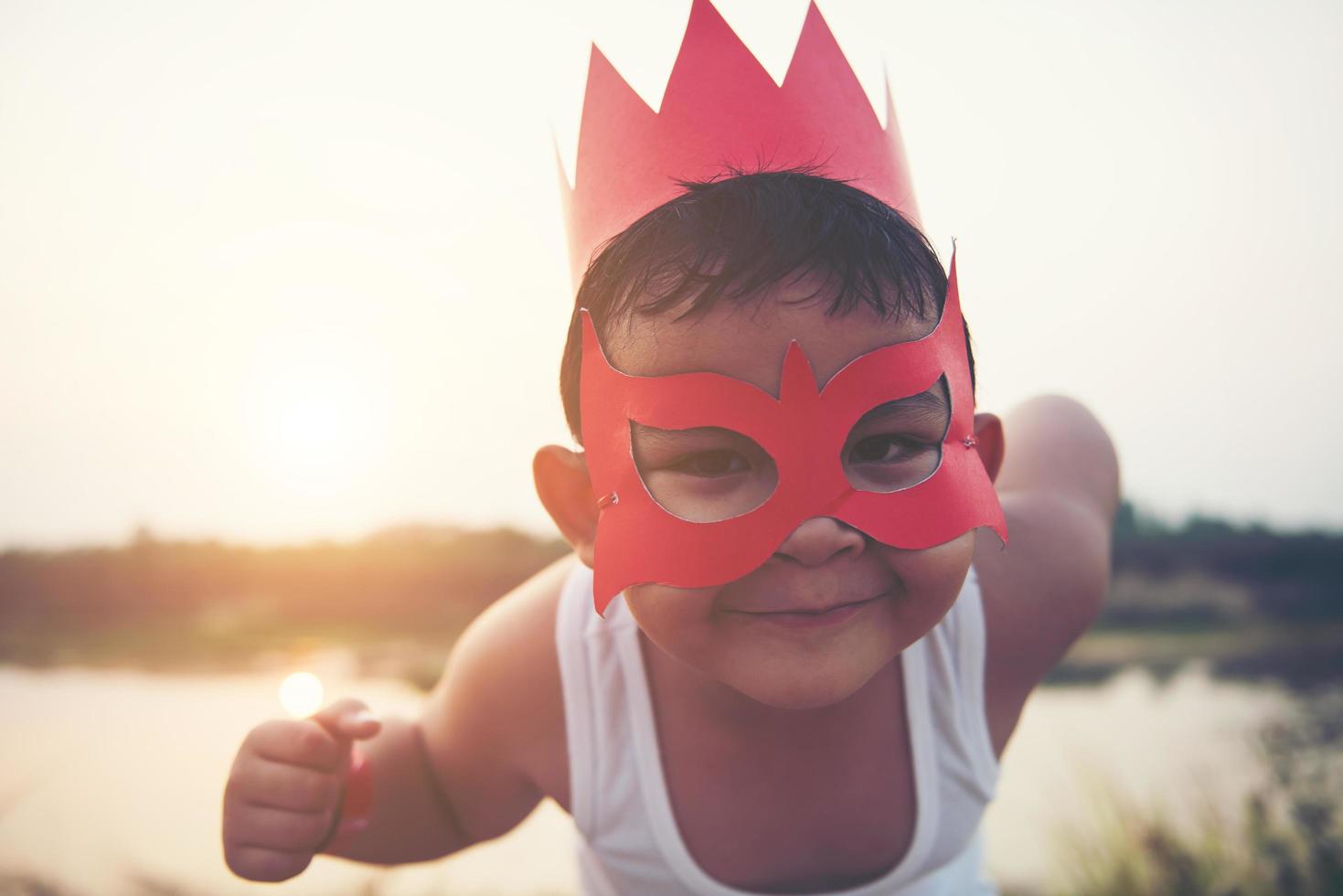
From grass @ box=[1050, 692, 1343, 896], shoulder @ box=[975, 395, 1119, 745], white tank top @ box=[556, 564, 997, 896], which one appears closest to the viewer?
white tank top @ box=[556, 564, 997, 896]

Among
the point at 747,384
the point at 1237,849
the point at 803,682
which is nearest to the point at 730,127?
A: the point at 747,384

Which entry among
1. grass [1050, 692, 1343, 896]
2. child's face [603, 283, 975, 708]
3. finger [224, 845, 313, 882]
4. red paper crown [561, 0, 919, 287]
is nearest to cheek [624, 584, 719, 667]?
child's face [603, 283, 975, 708]

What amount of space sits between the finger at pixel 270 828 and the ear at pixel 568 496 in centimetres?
52

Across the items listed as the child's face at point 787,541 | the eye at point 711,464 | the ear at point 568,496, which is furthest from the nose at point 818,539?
the ear at point 568,496

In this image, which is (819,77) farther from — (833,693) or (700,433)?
(833,693)

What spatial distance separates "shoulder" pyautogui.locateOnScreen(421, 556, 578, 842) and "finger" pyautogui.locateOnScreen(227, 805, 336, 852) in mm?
317

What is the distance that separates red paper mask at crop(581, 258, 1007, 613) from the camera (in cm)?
93

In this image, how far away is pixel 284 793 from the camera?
1175mm

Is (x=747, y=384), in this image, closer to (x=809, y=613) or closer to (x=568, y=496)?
(x=809, y=613)

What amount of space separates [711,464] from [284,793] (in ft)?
2.43

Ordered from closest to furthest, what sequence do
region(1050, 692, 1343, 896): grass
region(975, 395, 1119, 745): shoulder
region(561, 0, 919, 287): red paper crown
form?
1. region(561, 0, 919, 287): red paper crown
2. region(975, 395, 1119, 745): shoulder
3. region(1050, 692, 1343, 896): grass

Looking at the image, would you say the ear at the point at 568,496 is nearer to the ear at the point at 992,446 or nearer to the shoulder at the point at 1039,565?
the ear at the point at 992,446

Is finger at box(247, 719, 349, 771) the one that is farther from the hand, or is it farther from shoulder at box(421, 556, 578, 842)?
shoulder at box(421, 556, 578, 842)

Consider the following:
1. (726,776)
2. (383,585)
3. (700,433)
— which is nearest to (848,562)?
(700,433)
